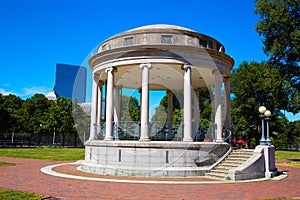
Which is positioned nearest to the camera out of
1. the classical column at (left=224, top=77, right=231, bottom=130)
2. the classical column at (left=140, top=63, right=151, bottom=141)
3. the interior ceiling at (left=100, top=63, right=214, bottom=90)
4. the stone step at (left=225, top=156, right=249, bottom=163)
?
the stone step at (left=225, top=156, right=249, bottom=163)

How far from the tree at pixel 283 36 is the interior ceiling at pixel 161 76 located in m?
8.71

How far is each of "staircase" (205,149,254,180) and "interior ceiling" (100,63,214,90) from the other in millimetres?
6068

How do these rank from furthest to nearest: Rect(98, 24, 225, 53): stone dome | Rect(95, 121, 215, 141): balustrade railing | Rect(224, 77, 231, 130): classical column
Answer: Rect(224, 77, 231, 130): classical column, Rect(95, 121, 215, 141): balustrade railing, Rect(98, 24, 225, 53): stone dome

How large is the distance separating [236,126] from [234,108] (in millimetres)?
5428

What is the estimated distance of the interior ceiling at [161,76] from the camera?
65.6ft

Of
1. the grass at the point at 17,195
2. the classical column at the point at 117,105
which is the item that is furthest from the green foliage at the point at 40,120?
the grass at the point at 17,195

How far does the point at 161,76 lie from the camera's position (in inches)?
912

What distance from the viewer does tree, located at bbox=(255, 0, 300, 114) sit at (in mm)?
27119

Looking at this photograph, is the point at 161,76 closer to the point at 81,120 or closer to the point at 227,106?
the point at 227,106

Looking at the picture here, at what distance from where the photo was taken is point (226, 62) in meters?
20.5

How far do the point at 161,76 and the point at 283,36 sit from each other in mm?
13386

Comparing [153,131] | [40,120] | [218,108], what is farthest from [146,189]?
[40,120]

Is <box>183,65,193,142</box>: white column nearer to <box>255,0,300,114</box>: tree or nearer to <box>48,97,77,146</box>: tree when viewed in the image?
<box>255,0,300,114</box>: tree

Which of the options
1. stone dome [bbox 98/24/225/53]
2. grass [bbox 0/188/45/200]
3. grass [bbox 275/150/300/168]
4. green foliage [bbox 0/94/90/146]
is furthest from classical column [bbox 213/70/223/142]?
green foliage [bbox 0/94/90/146]
